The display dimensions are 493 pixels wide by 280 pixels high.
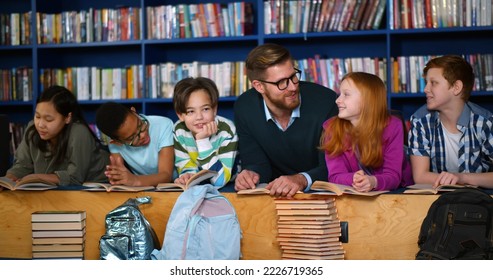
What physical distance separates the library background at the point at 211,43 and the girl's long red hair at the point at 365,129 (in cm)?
184

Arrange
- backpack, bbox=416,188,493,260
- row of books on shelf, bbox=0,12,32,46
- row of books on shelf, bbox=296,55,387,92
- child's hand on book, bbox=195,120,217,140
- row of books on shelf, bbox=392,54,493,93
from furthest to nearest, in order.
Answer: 1. row of books on shelf, bbox=0,12,32,46
2. row of books on shelf, bbox=296,55,387,92
3. row of books on shelf, bbox=392,54,493,93
4. child's hand on book, bbox=195,120,217,140
5. backpack, bbox=416,188,493,260

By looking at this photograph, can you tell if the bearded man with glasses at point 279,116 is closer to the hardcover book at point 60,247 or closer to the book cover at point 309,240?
the book cover at point 309,240

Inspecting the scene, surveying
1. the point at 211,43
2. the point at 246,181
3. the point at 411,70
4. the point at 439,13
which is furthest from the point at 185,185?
the point at 211,43

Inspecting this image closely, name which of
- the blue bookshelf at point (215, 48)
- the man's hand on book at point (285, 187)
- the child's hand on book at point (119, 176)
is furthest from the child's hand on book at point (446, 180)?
the blue bookshelf at point (215, 48)

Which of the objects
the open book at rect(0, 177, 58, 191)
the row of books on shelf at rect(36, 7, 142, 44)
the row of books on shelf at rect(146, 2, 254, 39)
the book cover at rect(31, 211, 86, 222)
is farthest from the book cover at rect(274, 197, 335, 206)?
the row of books on shelf at rect(36, 7, 142, 44)

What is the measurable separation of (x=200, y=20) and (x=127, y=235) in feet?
8.49

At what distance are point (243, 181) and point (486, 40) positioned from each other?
2.77 m

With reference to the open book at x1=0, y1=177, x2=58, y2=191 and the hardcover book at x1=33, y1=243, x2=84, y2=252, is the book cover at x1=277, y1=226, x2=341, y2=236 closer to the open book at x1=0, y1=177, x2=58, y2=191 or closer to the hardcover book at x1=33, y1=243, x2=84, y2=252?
the hardcover book at x1=33, y1=243, x2=84, y2=252

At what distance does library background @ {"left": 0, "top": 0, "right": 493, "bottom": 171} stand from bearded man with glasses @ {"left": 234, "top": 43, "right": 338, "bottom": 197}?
63.8 inches

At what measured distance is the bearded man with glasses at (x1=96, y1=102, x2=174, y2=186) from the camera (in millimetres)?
2732

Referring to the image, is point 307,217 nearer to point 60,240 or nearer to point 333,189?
point 333,189

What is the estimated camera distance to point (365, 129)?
2529 mm

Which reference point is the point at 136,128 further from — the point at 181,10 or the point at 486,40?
the point at 486,40
